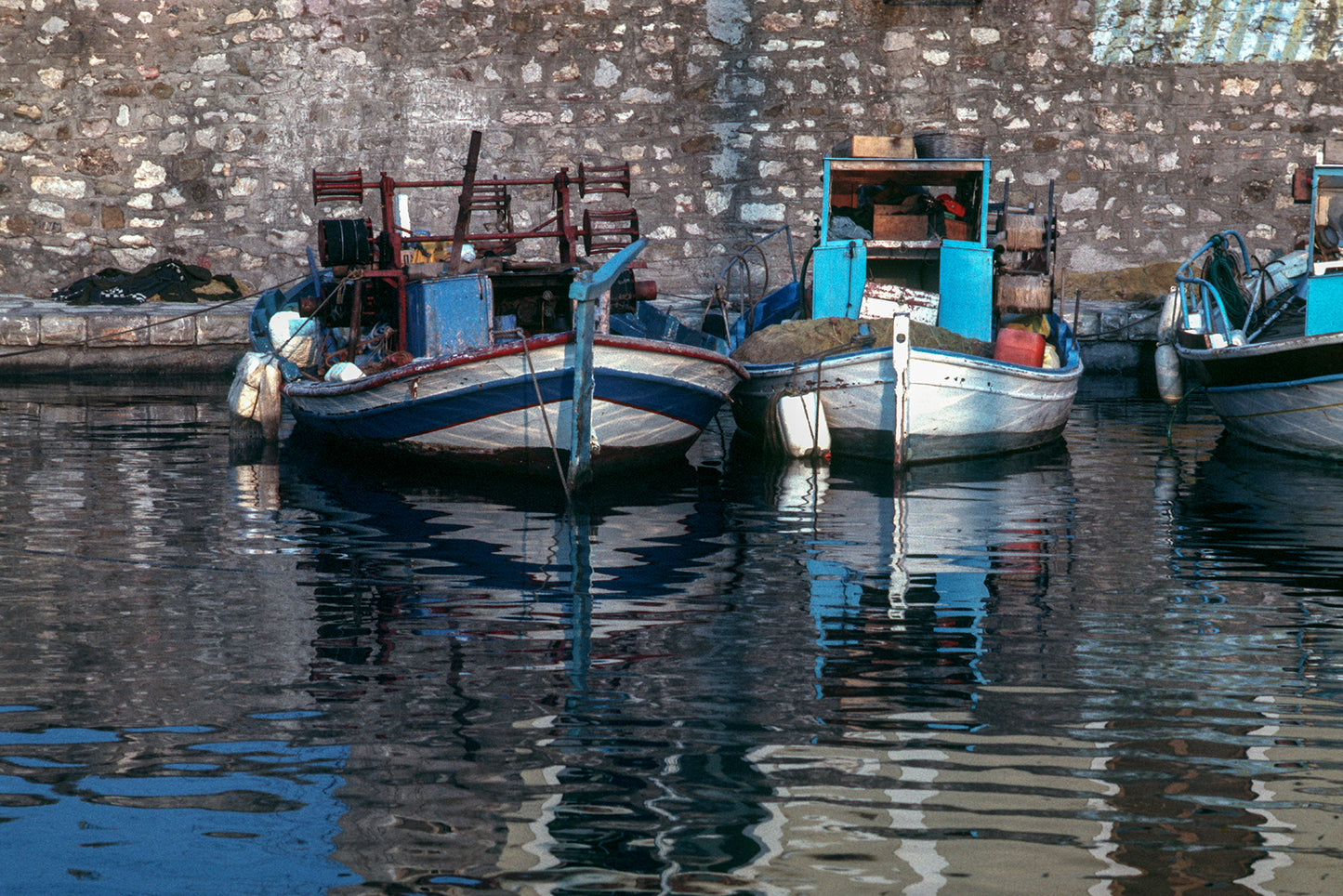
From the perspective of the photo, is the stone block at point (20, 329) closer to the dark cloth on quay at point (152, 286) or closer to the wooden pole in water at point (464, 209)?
the dark cloth on quay at point (152, 286)

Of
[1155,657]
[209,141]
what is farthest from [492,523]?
[209,141]

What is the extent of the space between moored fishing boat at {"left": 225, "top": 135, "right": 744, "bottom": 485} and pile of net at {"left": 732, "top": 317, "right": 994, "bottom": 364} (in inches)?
24.2

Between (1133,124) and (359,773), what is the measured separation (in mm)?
11061

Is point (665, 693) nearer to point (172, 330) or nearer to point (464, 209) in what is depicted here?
point (464, 209)

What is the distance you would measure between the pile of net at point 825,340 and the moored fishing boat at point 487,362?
0.61 meters

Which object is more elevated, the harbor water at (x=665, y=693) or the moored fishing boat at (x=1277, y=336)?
the moored fishing boat at (x=1277, y=336)

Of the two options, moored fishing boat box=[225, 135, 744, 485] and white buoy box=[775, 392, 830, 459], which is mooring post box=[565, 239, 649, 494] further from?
white buoy box=[775, 392, 830, 459]

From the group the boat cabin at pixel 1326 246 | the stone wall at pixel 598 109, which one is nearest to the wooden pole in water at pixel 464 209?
the stone wall at pixel 598 109

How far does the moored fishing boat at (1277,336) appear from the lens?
8.06m

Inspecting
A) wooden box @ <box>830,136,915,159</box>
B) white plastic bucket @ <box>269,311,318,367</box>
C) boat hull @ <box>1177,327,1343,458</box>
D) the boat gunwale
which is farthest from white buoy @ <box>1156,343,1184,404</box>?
white plastic bucket @ <box>269,311,318,367</box>

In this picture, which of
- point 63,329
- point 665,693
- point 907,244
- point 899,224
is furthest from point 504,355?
point 63,329

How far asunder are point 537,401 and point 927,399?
2177 millimetres

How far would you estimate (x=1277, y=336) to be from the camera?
9.12 metres

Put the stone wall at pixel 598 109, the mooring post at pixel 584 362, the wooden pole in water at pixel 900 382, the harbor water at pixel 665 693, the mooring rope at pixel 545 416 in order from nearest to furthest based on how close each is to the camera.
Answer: the harbor water at pixel 665 693, the mooring post at pixel 584 362, the mooring rope at pixel 545 416, the wooden pole in water at pixel 900 382, the stone wall at pixel 598 109
